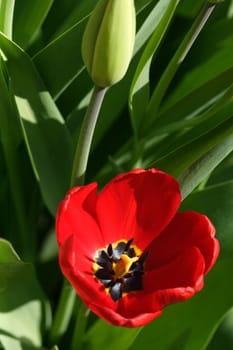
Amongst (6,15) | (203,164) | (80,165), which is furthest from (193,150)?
(6,15)

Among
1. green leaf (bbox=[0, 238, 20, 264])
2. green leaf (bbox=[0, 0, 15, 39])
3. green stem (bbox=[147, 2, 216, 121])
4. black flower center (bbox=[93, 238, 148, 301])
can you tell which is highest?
green leaf (bbox=[0, 0, 15, 39])

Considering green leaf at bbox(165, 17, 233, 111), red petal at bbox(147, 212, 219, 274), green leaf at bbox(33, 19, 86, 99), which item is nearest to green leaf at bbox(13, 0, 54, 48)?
green leaf at bbox(33, 19, 86, 99)

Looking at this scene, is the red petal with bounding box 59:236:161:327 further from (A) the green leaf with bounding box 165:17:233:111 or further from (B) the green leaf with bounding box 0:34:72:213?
(A) the green leaf with bounding box 165:17:233:111

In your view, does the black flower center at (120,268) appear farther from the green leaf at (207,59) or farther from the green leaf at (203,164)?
the green leaf at (207,59)

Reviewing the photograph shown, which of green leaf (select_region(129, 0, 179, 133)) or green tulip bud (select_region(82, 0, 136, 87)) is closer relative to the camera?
green tulip bud (select_region(82, 0, 136, 87))

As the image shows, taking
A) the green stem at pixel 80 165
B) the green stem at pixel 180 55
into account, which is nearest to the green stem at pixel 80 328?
the green stem at pixel 80 165

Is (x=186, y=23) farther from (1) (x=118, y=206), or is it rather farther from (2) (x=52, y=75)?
(1) (x=118, y=206)

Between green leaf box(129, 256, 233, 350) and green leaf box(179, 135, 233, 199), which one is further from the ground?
green leaf box(179, 135, 233, 199)
